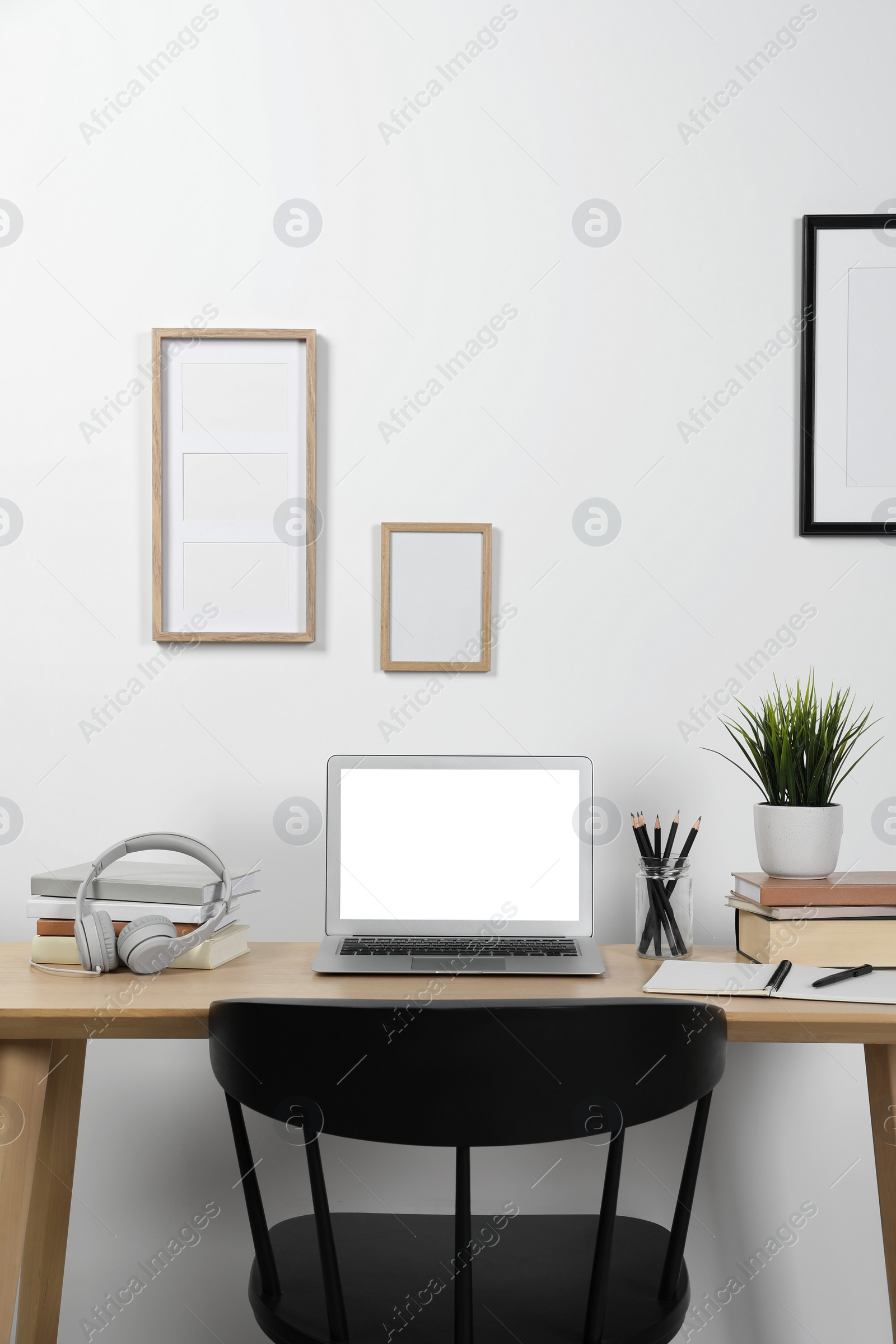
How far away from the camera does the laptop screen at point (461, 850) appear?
1350 millimetres

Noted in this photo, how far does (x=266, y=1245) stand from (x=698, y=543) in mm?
1165

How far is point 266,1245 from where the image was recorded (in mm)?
994

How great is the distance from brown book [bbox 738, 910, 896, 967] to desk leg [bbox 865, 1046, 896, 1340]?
109 mm

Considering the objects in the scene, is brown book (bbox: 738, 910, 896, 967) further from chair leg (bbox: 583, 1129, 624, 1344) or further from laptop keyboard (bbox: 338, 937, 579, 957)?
chair leg (bbox: 583, 1129, 624, 1344)

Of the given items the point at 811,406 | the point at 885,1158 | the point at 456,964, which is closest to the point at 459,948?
the point at 456,964

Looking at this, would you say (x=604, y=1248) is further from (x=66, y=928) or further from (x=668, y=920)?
(x=66, y=928)

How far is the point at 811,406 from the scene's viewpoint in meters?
1.54

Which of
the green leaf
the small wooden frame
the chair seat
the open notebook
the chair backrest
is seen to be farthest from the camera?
the small wooden frame

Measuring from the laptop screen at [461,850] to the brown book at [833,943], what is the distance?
269 mm

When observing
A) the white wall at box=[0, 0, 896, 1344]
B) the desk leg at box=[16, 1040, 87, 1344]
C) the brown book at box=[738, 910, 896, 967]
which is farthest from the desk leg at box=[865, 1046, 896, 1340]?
the desk leg at box=[16, 1040, 87, 1344]

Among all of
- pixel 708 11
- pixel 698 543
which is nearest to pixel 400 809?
pixel 698 543

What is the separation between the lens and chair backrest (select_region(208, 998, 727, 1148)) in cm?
80

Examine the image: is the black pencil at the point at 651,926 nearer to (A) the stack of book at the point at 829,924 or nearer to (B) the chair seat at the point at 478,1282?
(A) the stack of book at the point at 829,924

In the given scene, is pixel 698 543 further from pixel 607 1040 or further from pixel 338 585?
pixel 607 1040
